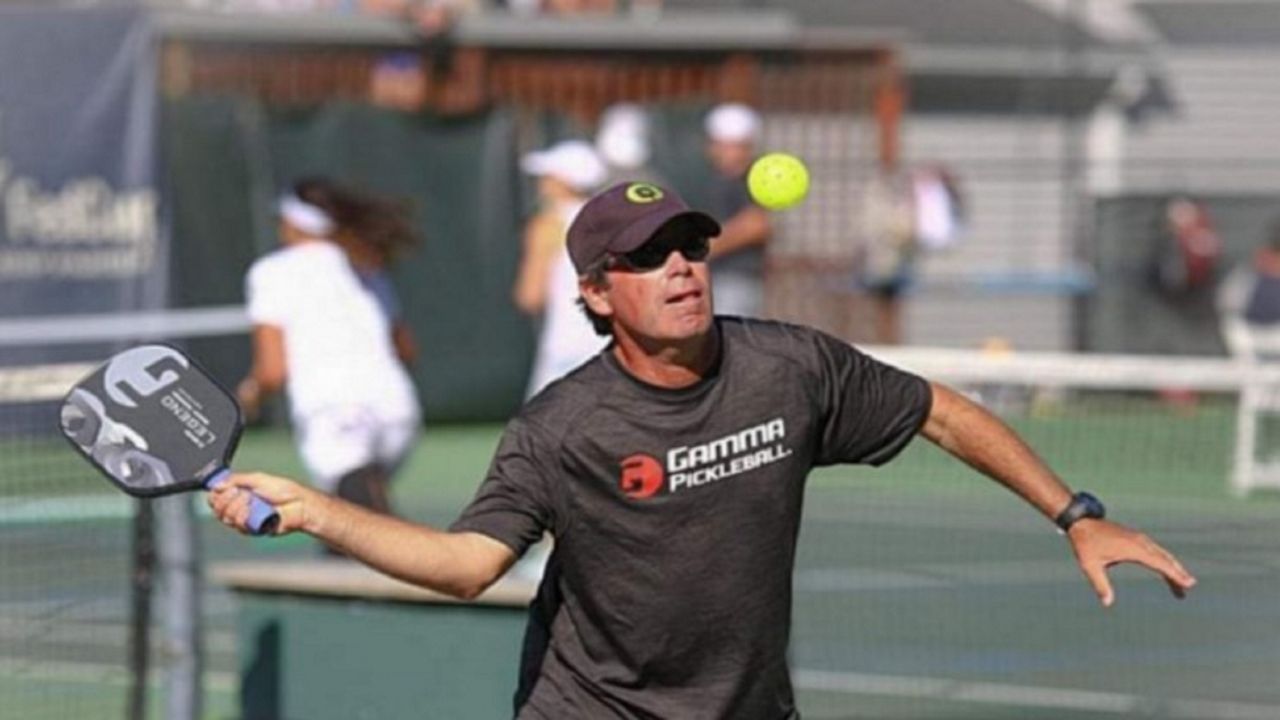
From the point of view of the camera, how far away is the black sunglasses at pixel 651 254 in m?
5.76

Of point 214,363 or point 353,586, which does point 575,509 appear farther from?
point 214,363

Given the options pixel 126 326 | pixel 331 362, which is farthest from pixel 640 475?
pixel 126 326

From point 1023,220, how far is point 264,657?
18760 mm

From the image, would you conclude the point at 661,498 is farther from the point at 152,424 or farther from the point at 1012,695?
the point at 1012,695

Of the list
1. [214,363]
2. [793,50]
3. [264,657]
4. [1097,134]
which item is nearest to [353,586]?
[264,657]

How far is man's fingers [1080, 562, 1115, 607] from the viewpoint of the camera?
18.8 ft

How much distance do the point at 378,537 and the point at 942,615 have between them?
6252mm

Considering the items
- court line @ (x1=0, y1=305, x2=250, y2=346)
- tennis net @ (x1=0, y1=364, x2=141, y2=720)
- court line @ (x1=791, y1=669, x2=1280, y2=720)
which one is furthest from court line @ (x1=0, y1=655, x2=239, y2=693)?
court line @ (x1=0, y1=305, x2=250, y2=346)

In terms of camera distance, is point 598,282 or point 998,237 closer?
point 598,282

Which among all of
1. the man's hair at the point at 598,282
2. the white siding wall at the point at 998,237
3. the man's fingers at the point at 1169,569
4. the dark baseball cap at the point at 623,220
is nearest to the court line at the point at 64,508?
the man's hair at the point at 598,282

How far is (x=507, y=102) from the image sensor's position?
74.7 ft

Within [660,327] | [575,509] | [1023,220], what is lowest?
[1023,220]

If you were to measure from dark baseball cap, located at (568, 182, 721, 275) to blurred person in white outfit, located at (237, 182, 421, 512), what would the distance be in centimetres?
551

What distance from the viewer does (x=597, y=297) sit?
587 cm
